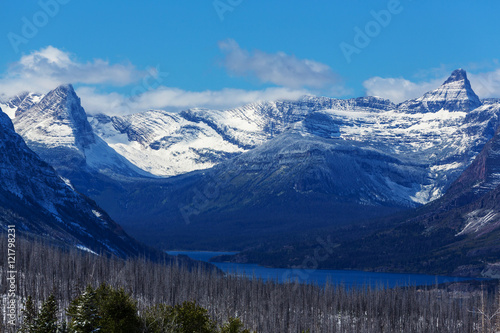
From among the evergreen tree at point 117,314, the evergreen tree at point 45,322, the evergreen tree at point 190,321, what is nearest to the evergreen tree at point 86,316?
the evergreen tree at point 117,314

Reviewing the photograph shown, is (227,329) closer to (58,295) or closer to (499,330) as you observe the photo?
(499,330)

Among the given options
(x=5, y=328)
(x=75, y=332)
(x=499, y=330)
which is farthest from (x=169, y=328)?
(x=499, y=330)

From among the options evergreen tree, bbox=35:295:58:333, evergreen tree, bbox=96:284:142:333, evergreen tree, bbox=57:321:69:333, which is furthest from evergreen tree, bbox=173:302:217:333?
evergreen tree, bbox=35:295:58:333

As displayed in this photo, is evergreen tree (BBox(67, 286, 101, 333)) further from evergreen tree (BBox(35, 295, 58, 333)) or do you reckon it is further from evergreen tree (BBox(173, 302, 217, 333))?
evergreen tree (BBox(173, 302, 217, 333))

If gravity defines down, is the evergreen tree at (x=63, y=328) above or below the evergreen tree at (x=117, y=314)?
below

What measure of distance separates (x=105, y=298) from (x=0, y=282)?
102 metres

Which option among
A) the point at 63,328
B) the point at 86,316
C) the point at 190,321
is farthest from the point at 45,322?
the point at 190,321

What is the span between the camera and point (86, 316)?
300 ft

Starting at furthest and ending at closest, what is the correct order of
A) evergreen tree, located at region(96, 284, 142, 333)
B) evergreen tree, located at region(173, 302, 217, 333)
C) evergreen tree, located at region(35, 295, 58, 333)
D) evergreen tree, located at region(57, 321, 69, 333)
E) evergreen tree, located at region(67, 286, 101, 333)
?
evergreen tree, located at region(173, 302, 217, 333), evergreen tree, located at region(57, 321, 69, 333), evergreen tree, located at region(96, 284, 142, 333), evergreen tree, located at region(35, 295, 58, 333), evergreen tree, located at region(67, 286, 101, 333)

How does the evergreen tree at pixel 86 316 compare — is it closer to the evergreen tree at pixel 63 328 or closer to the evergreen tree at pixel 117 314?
the evergreen tree at pixel 117 314

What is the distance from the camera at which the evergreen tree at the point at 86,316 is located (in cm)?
9069

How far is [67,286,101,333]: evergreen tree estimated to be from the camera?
90.7 m

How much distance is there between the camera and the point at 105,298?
95.1m

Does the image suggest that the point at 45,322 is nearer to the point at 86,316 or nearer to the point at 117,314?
the point at 86,316
